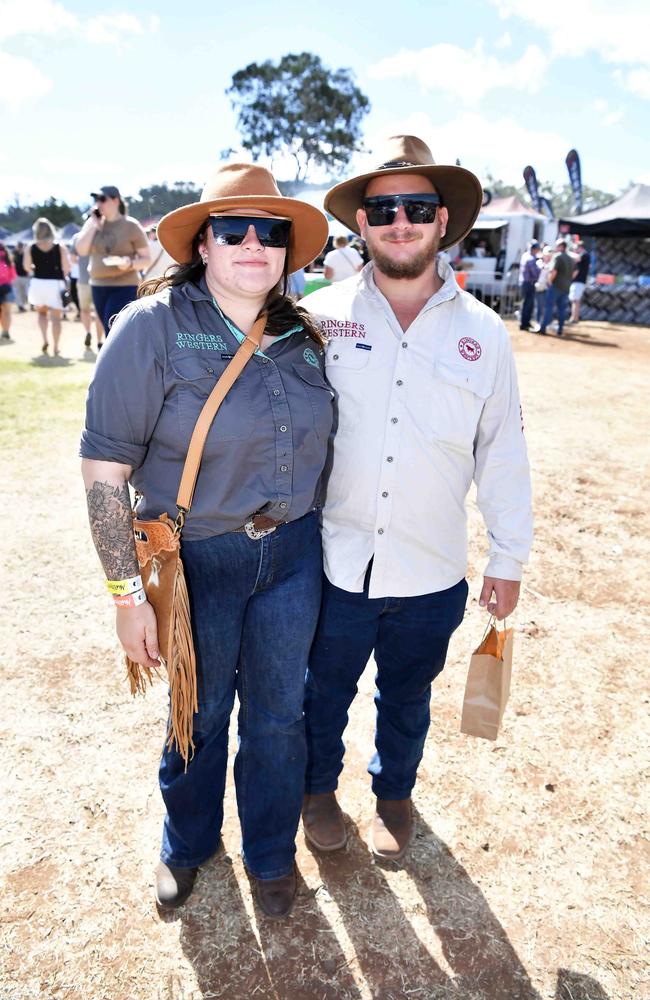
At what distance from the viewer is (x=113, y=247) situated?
6.51m

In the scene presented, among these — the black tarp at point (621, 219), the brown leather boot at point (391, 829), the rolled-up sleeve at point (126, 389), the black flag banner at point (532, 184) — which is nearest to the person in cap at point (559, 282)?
the black tarp at point (621, 219)

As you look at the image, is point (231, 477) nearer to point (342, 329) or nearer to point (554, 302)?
point (342, 329)

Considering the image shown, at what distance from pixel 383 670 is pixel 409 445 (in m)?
0.78

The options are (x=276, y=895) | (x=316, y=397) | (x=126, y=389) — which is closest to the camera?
(x=126, y=389)

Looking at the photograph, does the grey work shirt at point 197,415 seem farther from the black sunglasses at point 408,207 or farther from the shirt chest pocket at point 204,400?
the black sunglasses at point 408,207

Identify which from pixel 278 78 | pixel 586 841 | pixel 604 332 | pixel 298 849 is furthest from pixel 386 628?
pixel 278 78

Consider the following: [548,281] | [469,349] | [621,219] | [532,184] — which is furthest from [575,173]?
[469,349]

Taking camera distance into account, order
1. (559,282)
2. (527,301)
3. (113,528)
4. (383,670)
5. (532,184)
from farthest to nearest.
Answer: (532,184) < (527,301) < (559,282) < (383,670) < (113,528)

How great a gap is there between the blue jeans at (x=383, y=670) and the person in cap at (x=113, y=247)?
17.0ft

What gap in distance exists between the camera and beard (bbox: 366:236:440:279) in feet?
6.79

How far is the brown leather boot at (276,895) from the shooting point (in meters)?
2.09

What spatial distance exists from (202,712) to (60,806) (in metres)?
0.94

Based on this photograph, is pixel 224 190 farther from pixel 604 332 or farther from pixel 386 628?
pixel 604 332

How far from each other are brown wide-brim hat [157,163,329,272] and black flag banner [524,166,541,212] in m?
29.6
